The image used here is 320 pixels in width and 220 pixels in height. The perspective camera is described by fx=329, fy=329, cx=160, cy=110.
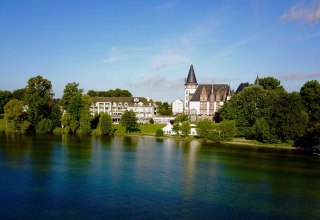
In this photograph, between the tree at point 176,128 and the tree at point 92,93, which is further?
the tree at point 92,93

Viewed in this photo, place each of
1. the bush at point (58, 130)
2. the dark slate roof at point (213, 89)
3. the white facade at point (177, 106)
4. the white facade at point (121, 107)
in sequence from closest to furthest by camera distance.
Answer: the bush at point (58, 130)
the dark slate roof at point (213, 89)
the white facade at point (121, 107)
the white facade at point (177, 106)

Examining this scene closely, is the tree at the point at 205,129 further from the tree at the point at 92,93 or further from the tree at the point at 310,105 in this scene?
the tree at the point at 92,93

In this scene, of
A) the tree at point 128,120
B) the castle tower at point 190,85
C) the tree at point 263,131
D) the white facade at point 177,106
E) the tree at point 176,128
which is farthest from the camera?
the white facade at point 177,106

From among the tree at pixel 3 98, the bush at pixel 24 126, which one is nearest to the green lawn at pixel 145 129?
the bush at pixel 24 126

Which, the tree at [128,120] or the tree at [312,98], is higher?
the tree at [312,98]

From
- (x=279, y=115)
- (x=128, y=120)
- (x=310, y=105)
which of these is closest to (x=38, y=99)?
(x=128, y=120)

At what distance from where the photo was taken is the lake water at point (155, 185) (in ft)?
68.3

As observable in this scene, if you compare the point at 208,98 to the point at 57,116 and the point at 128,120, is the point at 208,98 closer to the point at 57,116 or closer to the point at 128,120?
the point at 128,120

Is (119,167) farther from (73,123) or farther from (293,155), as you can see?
(73,123)

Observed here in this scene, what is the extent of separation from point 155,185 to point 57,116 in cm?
5116

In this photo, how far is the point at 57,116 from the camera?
238ft

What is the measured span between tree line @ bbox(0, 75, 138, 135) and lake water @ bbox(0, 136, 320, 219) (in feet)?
79.2

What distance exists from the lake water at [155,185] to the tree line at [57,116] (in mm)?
24139

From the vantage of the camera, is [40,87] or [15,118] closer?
[15,118]
